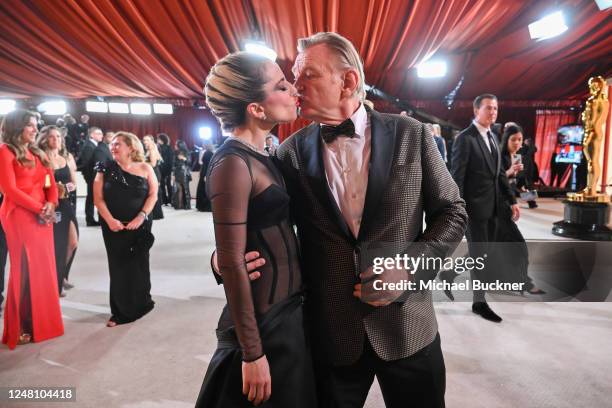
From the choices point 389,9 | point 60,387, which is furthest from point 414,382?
point 389,9

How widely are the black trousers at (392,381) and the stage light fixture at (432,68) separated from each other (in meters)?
9.30

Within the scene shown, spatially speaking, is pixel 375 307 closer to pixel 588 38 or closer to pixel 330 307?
pixel 330 307

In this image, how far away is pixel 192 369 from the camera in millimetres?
2221

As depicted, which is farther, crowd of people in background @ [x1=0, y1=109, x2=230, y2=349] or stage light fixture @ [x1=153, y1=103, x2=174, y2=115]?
stage light fixture @ [x1=153, y1=103, x2=174, y2=115]

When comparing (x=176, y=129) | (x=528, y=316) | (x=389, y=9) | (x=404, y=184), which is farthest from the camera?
(x=176, y=129)

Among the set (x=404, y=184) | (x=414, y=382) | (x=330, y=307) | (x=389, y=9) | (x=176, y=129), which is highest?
(x=389, y=9)

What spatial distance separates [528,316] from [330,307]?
8.23 feet

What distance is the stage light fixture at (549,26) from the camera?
233 inches

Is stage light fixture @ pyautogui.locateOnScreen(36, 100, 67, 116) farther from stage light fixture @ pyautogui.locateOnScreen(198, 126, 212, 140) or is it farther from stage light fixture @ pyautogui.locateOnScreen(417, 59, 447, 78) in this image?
stage light fixture @ pyautogui.locateOnScreen(417, 59, 447, 78)

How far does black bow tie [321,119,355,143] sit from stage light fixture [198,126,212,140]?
13.5 meters

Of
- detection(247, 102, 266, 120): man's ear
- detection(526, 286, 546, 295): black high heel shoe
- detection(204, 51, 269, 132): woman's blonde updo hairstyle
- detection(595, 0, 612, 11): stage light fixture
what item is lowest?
detection(526, 286, 546, 295): black high heel shoe

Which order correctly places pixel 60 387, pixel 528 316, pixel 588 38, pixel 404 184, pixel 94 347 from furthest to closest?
pixel 588 38, pixel 528 316, pixel 94 347, pixel 60 387, pixel 404 184

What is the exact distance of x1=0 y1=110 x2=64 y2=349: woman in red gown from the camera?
2.54 meters

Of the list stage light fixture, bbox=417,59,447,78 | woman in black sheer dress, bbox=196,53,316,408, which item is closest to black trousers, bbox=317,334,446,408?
woman in black sheer dress, bbox=196,53,316,408
